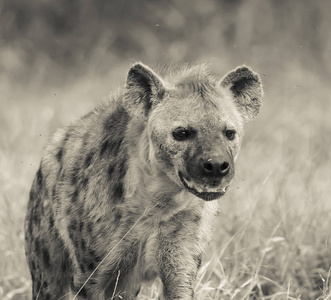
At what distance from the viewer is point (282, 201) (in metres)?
5.07

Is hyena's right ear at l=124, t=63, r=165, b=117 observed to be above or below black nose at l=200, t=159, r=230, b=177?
above

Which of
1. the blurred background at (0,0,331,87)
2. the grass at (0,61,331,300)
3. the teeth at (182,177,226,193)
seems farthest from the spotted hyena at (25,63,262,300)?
the blurred background at (0,0,331,87)

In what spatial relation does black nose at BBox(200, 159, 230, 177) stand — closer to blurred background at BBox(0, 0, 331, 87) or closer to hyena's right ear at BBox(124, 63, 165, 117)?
hyena's right ear at BBox(124, 63, 165, 117)

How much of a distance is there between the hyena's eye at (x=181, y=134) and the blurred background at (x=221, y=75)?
1.44 ft

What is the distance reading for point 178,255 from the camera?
352 cm

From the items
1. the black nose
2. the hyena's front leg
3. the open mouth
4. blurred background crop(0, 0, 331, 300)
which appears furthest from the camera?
→ blurred background crop(0, 0, 331, 300)

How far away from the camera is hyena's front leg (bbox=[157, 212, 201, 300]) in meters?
3.51

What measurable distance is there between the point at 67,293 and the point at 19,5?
802 cm

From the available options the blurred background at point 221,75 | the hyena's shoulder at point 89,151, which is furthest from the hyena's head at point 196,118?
the blurred background at point 221,75

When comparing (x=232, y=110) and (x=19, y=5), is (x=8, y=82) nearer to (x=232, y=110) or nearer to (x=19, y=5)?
(x=19, y=5)

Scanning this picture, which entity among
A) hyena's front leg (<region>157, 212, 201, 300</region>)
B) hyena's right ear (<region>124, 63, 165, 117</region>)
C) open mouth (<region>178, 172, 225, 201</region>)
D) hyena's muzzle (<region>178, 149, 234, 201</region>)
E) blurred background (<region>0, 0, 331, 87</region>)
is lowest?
hyena's front leg (<region>157, 212, 201, 300</region>)

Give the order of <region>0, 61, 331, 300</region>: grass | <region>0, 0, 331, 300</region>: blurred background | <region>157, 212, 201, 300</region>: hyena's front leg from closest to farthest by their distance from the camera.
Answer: <region>157, 212, 201, 300</region>: hyena's front leg, <region>0, 61, 331, 300</region>: grass, <region>0, 0, 331, 300</region>: blurred background

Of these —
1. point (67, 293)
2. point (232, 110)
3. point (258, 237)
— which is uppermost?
point (232, 110)

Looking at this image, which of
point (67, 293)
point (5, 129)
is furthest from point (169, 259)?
point (5, 129)
